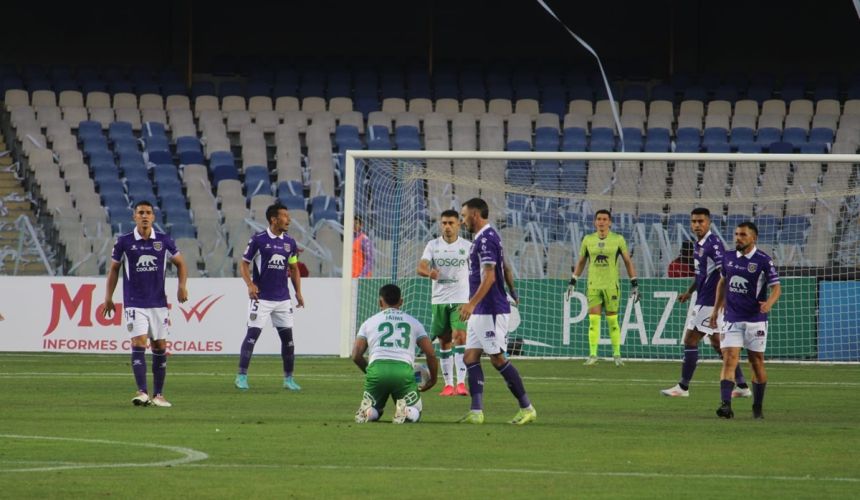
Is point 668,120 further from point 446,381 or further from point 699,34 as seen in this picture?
point 446,381

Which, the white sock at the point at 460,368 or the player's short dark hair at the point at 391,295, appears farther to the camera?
the white sock at the point at 460,368

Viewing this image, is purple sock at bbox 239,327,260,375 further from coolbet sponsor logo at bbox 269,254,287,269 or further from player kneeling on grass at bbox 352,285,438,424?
player kneeling on grass at bbox 352,285,438,424

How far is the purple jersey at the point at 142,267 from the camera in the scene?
15.7 metres

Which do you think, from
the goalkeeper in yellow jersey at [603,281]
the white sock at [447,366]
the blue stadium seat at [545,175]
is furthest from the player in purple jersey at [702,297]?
the blue stadium seat at [545,175]

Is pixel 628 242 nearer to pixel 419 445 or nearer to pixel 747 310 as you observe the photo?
pixel 747 310

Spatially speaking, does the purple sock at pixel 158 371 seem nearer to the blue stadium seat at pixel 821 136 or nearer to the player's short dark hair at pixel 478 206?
the player's short dark hair at pixel 478 206

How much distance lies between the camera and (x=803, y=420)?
14359 millimetres

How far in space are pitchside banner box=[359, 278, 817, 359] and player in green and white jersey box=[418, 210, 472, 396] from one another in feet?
24.2

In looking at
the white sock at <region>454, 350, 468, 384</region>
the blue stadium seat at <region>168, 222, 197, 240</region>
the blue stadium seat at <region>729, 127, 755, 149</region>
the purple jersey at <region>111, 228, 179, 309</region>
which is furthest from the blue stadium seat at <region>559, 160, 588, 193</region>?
the purple jersey at <region>111, 228, 179, 309</region>

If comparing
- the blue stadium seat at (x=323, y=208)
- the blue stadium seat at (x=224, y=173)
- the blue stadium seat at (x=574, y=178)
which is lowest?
the blue stadium seat at (x=323, y=208)

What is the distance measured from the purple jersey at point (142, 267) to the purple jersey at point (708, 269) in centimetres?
618

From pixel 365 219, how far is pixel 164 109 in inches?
435

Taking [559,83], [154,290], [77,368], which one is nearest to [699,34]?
[559,83]

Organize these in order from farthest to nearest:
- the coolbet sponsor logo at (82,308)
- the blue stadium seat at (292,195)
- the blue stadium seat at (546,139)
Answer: the blue stadium seat at (546,139)
the blue stadium seat at (292,195)
the coolbet sponsor logo at (82,308)
